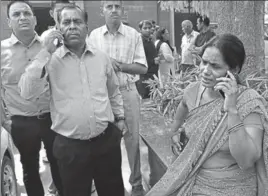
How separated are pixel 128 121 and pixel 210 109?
1958 mm

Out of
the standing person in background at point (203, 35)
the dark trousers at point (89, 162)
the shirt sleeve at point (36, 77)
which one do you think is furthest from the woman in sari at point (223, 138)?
the standing person in background at point (203, 35)

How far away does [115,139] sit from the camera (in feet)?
10.6

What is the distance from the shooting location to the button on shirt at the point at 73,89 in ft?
9.84

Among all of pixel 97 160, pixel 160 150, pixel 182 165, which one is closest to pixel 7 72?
pixel 97 160

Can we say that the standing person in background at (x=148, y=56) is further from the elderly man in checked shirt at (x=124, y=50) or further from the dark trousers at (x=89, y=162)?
the dark trousers at (x=89, y=162)

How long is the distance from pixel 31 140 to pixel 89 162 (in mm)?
937

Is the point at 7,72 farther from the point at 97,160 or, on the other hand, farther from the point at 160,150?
the point at 160,150

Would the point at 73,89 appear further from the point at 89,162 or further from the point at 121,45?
the point at 121,45

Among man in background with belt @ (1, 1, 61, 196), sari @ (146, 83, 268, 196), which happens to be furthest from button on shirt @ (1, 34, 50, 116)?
sari @ (146, 83, 268, 196)

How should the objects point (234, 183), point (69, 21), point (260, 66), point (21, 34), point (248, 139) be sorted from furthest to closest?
point (260, 66) → point (21, 34) → point (69, 21) → point (234, 183) → point (248, 139)

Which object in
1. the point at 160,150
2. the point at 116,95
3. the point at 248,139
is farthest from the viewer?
the point at 160,150

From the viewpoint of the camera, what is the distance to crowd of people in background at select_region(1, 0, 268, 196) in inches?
92.2

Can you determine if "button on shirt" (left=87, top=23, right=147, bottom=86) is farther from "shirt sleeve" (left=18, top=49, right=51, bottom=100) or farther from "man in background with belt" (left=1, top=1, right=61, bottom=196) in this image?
"shirt sleeve" (left=18, top=49, right=51, bottom=100)

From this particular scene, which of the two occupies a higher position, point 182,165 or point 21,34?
point 21,34
